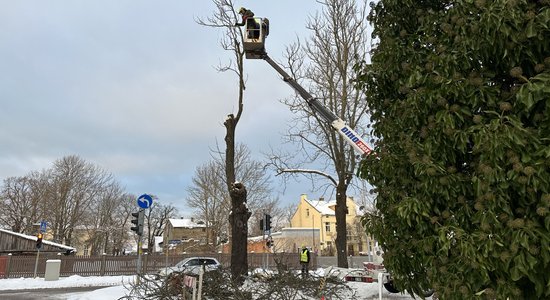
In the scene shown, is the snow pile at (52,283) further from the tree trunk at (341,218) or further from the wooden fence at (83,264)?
the tree trunk at (341,218)

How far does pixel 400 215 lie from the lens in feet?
13.3

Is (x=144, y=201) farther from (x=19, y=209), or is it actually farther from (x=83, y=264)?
(x=19, y=209)

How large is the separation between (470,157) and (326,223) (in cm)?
7490

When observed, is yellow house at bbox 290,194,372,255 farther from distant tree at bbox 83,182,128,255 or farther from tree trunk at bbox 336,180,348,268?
tree trunk at bbox 336,180,348,268

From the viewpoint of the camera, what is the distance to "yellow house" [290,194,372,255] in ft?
234

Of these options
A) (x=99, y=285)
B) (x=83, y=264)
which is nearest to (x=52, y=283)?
(x=99, y=285)

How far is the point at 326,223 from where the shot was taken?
77312mm

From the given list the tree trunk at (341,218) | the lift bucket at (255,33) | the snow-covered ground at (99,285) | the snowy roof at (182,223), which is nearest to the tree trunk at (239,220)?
the snow-covered ground at (99,285)

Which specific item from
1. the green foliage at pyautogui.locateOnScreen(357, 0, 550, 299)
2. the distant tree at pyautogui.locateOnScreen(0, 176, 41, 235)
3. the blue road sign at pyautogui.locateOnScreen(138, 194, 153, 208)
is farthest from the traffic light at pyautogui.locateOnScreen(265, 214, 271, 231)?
the distant tree at pyautogui.locateOnScreen(0, 176, 41, 235)

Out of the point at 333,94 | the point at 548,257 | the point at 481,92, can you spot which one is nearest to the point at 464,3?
the point at 481,92

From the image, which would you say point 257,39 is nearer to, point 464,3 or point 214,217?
point 464,3

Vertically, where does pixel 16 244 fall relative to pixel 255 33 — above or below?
below

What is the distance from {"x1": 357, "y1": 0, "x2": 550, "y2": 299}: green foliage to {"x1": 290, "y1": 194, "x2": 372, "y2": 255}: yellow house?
64.0 m

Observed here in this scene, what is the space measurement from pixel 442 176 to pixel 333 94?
15564 millimetres
